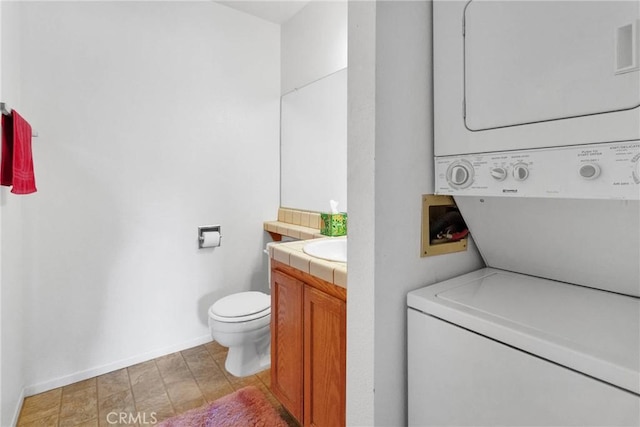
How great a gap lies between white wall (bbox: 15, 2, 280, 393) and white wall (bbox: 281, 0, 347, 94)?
0.54ft

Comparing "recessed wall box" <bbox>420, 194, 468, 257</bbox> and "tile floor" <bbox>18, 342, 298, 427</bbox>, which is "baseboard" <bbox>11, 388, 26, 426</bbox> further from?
"recessed wall box" <bbox>420, 194, 468, 257</bbox>

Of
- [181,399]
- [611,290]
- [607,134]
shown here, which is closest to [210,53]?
[181,399]

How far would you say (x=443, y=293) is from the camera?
0.97 m

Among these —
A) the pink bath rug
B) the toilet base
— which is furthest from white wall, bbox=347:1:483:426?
the toilet base

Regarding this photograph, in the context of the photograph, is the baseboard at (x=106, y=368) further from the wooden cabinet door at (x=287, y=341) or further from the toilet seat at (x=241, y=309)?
the wooden cabinet door at (x=287, y=341)

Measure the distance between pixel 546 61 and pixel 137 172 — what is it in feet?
7.71

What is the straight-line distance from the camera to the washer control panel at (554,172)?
666 millimetres

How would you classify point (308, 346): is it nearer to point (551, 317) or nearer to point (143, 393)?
point (551, 317)

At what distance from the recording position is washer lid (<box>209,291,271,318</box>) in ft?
6.80

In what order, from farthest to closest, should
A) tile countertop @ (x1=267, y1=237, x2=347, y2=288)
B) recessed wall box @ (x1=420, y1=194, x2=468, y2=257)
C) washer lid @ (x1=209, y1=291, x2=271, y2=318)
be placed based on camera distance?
washer lid @ (x1=209, y1=291, x2=271, y2=318) → tile countertop @ (x1=267, y1=237, x2=347, y2=288) → recessed wall box @ (x1=420, y1=194, x2=468, y2=257)

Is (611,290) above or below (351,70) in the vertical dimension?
below

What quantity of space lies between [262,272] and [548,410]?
2.44 metres

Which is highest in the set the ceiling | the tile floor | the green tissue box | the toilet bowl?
the ceiling

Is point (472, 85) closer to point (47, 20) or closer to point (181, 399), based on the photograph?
point (181, 399)
